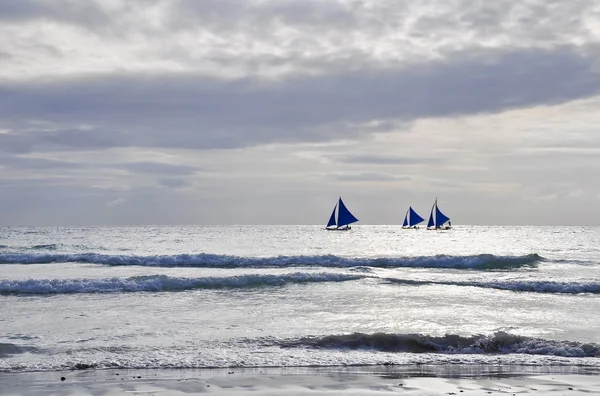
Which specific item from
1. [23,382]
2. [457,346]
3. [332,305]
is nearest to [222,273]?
[332,305]

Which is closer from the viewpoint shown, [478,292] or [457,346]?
[457,346]

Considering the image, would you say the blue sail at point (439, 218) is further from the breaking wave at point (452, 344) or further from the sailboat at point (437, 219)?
the breaking wave at point (452, 344)

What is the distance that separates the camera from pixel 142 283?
2197 centimetres

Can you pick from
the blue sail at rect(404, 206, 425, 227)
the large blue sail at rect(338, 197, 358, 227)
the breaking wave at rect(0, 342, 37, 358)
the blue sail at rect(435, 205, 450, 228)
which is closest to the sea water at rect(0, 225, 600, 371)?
the breaking wave at rect(0, 342, 37, 358)

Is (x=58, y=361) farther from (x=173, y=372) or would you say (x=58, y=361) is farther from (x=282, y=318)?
(x=282, y=318)

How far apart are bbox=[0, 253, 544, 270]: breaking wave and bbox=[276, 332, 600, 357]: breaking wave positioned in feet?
66.0

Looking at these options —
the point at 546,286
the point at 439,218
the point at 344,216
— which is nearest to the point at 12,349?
the point at 546,286

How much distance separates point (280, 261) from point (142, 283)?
1290cm

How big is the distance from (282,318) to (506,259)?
23.2m

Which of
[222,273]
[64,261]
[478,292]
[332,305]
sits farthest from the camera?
[64,261]

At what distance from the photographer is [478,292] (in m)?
21.4

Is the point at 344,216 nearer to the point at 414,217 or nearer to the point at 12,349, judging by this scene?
the point at 414,217

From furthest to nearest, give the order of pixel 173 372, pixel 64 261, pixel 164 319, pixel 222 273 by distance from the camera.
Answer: pixel 64 261, pixel 222 273, pixel 164 319, pixel 173 372

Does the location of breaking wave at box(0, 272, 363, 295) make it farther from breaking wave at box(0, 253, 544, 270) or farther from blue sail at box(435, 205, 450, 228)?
blue sail at box(435, 205, 450, 228)
